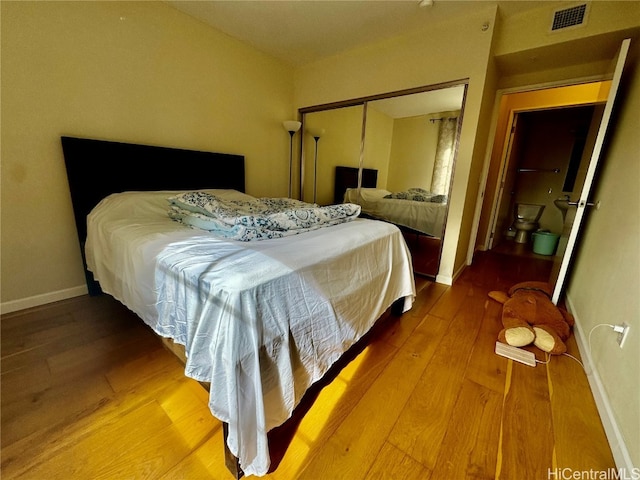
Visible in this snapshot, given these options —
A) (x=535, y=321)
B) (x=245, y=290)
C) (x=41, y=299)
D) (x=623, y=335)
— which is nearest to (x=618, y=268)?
(x=623, y=335)

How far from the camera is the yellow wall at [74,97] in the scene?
165cm

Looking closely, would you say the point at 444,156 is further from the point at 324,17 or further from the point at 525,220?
the point at 525,220

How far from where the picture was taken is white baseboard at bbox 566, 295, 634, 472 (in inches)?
37.7

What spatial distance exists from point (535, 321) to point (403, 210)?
1.52 metres

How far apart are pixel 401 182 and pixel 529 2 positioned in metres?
1.64

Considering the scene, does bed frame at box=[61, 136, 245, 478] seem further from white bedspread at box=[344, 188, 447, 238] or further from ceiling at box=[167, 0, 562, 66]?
white bedspread at box=[344, 188, 447, 238]

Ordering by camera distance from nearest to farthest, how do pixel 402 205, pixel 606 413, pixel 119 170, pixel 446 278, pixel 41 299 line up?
pixel 606 413, pixel 41 299, pixel 119 170, pixel 446 278, pixel 402 205

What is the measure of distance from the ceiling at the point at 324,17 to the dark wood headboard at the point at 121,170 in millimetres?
1226

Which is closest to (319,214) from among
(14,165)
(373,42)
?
(14,165)

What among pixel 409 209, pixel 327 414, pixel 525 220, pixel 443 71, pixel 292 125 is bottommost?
pixel 327 414

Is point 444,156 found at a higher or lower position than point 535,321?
higher

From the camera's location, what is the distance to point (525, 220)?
427 cm

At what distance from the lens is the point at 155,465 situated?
0.92m

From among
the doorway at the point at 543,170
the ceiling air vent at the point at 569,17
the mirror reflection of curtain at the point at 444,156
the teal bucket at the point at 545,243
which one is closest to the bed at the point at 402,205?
the mirror reflection of curtain at the point at 444,156
